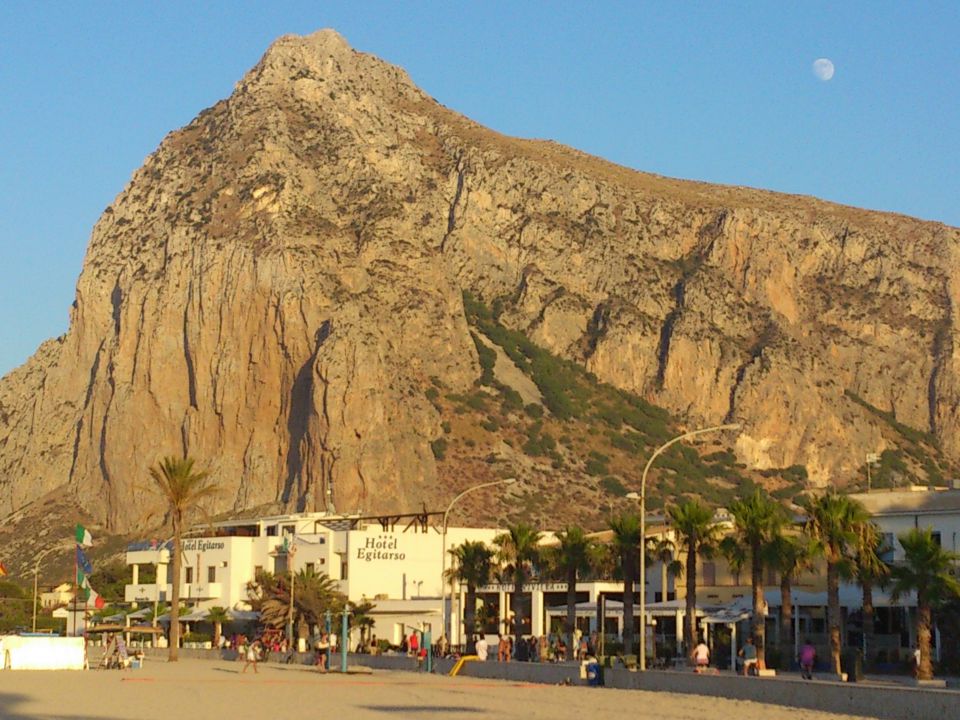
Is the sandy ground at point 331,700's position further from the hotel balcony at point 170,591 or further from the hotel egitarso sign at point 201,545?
the hotel egitarso sign at point 201,545

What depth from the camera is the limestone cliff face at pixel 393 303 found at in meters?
144

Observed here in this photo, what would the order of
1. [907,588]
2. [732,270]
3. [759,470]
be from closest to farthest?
[907,588] → [759,470] → [732,270]

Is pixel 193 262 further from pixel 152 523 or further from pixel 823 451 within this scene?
pixel 823 451

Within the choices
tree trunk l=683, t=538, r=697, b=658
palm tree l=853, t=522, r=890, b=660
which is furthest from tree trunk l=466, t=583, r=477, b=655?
palm tree l=853, t=522, r=890, b=660

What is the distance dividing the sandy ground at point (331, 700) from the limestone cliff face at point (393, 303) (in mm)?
79906

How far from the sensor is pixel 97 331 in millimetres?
157000

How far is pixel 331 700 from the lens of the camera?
40.1 meters

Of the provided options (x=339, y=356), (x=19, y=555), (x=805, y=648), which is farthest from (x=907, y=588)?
(x=19, y=555)

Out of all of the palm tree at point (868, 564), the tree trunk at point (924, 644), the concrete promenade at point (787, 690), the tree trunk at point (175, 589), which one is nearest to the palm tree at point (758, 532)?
the concrete promenade at point (787, 690)

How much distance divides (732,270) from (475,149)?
33230 millimetres

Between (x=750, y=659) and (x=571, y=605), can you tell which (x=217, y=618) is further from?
(x=750, y=659)

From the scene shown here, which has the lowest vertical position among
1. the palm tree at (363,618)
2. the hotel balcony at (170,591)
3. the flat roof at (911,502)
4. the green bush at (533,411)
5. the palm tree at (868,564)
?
the palm tree at (363,618)

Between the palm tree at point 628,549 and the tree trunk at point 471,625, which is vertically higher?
the palm tree at point 628,549

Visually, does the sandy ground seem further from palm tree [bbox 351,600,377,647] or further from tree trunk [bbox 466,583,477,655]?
palm tree [bbox 351,600,377,647]
